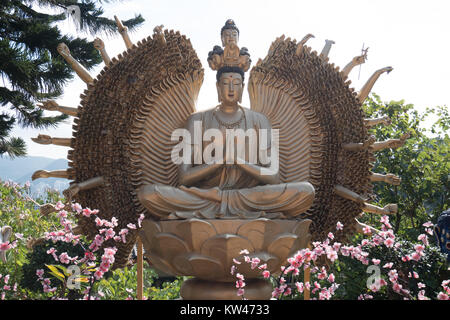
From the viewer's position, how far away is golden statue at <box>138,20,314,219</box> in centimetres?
440

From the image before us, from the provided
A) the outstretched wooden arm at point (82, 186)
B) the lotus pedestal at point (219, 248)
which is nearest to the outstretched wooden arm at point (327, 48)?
the lotus pedestal at point (219, 248)

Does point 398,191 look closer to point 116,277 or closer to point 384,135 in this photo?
point 384,135

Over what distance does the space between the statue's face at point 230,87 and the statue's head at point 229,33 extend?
13.9 inches

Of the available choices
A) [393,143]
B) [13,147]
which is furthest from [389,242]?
[13,147]

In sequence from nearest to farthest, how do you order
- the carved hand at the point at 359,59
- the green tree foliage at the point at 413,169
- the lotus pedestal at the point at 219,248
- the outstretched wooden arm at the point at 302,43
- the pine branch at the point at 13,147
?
the lotus pedestal at the point at 219,248 → the outstretched wooden arm at the point at 302,43 → the carved hand at the point at 359,59 → the green tree foliage at the point at 413,169 → the pine branch at the point at 13,147

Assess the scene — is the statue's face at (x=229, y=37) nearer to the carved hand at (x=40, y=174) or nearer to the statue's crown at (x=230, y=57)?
the statue's crown at (x=230, y=57)

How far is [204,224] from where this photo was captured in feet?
13.6

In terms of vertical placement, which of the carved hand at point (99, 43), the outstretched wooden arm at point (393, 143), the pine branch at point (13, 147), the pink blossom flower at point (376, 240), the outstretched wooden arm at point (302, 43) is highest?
the pine branch at point (13, 147)

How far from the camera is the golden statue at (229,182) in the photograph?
14.4 ft

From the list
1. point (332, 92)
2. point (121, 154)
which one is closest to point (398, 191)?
point (332, 92)

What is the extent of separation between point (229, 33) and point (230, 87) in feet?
1.97

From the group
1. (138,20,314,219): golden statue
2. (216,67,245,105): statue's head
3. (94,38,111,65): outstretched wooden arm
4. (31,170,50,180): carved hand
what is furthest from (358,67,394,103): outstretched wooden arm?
(31,170,50,180): carved hand

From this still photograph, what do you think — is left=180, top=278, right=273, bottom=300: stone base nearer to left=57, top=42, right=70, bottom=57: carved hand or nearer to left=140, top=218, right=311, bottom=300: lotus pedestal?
left=140, top=218, right=311, bottom=300: lotus pedestal

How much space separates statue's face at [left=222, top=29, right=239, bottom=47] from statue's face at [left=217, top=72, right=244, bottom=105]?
349mm
